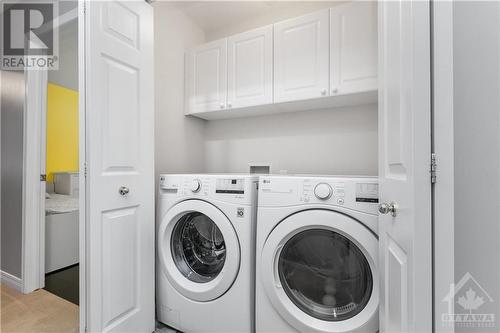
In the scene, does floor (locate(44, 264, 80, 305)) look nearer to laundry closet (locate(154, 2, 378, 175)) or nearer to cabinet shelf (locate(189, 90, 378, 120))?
laundry closet (locate(154, 2, 378, 175))

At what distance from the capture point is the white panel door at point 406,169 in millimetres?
552

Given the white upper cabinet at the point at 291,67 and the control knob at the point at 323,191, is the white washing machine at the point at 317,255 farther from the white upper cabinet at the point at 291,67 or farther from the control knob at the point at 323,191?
the white upper cabinet at the point at 291,67

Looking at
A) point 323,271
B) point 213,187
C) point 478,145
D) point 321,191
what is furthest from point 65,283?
point 478,145

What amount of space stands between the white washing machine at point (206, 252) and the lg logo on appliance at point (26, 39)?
5.65ft

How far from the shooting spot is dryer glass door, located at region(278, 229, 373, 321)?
1089 mm

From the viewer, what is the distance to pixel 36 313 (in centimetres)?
168

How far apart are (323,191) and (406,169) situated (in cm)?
49

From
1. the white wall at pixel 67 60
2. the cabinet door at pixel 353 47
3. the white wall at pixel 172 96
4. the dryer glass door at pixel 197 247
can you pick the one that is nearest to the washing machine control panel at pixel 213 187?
the dryer glass door at pixel 197 247

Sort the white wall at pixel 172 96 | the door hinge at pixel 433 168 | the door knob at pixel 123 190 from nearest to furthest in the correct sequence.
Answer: the door hinge at pixel 433 168
the door knob at pixel 123 190
the white wall at pixel 172 96

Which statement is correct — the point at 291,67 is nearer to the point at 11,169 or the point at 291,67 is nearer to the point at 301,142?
the point at 301,142

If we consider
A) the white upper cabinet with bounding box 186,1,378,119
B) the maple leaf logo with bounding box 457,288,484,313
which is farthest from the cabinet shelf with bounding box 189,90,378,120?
the maple leaf logo with bounding box 457,288,484,313

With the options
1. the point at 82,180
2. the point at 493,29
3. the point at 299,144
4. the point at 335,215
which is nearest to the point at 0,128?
the point at 82,180

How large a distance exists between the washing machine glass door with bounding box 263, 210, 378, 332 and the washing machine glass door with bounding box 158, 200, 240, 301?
28 centimetres

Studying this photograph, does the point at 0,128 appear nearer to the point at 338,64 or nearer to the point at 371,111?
the point at 338,64
